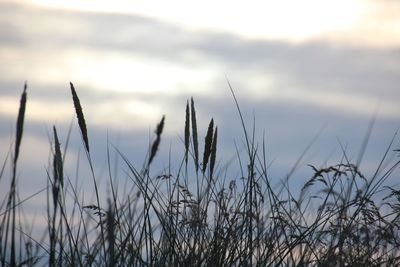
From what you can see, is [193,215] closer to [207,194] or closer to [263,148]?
→ [207,194]

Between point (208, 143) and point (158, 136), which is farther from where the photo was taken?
point (208, 143)

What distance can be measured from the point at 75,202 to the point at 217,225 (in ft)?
2.31

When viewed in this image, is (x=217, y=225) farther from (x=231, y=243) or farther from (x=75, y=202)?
(x=75, y=202)

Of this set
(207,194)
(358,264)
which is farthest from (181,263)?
(358,264)

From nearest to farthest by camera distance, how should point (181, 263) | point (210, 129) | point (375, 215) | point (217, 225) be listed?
point (210, 129) < point (181, 263) < point (217, 225) < point (375, 215)

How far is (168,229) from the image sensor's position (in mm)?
3416

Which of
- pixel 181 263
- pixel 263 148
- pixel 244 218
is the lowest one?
pixel 181 263

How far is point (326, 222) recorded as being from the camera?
12.0ft

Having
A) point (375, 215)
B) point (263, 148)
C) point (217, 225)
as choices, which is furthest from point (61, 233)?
point (375, 215)

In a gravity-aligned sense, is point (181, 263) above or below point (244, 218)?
below

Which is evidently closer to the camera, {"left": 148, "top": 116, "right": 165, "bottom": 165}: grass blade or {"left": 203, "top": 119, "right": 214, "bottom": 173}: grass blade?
{"left": 148, "top": 116, "right": 165, "bottom": 165}: grass blade

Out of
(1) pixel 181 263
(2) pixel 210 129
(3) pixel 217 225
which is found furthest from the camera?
(3) pixel 217 225

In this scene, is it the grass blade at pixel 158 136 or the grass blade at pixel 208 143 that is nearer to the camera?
the grass blade at pixel 158 136

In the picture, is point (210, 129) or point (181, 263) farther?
point (181, 263)
